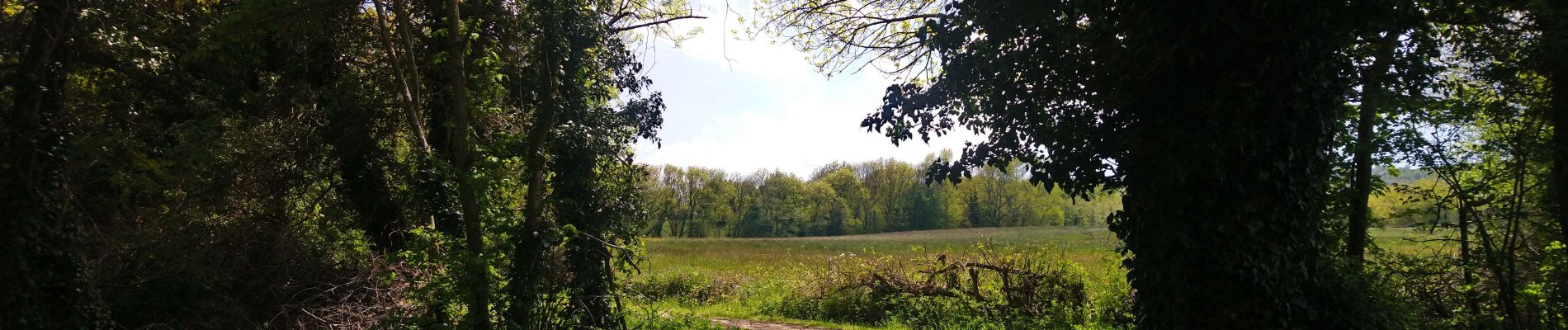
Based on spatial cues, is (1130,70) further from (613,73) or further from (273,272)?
(273,272)

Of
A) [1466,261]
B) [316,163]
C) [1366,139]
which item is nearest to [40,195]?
[316,163]

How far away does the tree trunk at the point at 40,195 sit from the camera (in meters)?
7.16

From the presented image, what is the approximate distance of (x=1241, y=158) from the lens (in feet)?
13.8

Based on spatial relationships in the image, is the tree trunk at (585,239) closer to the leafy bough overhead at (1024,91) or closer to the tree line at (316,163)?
the tree line at (316,163)

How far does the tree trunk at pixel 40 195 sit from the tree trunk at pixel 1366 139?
476 inches

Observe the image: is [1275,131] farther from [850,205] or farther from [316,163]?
[850,205]

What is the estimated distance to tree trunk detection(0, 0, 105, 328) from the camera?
716 centimetres

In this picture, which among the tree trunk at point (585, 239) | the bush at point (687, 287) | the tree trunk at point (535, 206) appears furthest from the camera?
the bush at point (687, 287)

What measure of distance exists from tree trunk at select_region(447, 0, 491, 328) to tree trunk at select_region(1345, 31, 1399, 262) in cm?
768

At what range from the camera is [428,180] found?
7480mm

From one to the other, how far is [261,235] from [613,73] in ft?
18.9

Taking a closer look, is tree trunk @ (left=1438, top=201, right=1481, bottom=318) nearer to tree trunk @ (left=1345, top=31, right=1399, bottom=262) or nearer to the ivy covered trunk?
tree trunk @ (left=1345, top=31, right=1399, bottom=262)

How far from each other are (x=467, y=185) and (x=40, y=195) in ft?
15.6

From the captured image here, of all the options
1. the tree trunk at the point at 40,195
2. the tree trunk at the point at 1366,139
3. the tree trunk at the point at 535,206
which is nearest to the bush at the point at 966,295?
the tree trunk at the point at 1366,139
